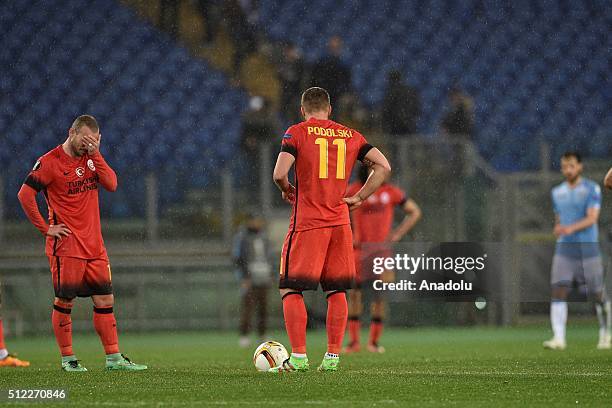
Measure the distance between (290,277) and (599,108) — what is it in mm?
10420

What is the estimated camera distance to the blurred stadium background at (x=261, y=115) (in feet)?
46.6

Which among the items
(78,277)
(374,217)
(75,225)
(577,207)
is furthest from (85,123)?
(577,207)

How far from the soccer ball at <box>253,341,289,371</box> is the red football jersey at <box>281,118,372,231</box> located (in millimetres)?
801

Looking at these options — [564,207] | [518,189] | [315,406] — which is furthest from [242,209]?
[315,406]

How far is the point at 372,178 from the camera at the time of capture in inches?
271

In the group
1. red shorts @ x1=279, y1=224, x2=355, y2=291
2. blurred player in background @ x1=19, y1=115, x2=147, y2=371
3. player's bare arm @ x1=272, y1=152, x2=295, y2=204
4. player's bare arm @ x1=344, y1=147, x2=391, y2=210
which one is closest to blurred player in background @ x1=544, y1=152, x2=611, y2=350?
player's bare arm @ x1=344, y1=147, x2=391, y2=210

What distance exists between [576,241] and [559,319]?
763 millimetres

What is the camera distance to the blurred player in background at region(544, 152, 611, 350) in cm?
1029

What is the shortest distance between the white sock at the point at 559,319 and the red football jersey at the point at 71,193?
4.70 meters

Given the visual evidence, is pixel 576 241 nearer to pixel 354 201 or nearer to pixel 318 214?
pixel 354 201

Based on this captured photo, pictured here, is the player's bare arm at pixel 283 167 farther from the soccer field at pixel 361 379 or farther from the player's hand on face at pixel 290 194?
the soccer field at pixel 361 379

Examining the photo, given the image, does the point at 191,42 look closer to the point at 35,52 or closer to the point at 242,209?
the point at 35,52
